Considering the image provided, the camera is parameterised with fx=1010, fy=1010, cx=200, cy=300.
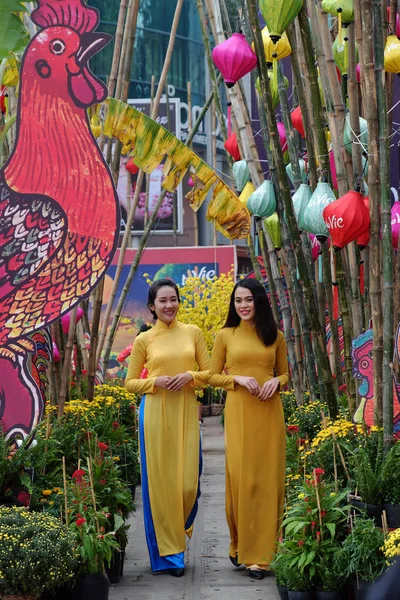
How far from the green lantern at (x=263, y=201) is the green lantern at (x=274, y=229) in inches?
18.8

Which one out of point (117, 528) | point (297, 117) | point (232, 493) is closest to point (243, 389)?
point (232, 493)

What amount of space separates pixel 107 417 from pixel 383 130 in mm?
3281

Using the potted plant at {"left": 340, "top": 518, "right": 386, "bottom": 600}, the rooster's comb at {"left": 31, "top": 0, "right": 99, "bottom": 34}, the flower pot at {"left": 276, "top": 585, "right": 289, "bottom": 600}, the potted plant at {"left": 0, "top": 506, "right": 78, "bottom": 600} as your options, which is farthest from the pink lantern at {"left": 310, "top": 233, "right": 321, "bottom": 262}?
the potted plant at {"left": 0, "top": 506, "right": 78, "bottom": 600}

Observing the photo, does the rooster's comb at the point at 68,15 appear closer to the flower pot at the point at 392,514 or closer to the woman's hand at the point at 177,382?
the woman's hand at the point at 177,382

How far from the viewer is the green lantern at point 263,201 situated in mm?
5125

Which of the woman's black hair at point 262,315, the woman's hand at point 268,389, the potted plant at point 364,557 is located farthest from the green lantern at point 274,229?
the potted plant at point 364,557

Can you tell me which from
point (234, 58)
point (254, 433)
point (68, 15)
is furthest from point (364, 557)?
point (234, 58)

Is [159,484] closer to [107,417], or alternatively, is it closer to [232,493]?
[232,493]

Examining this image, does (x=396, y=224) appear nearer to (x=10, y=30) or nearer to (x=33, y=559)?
(x=10, y=30)

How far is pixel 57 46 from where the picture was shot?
4195 mm

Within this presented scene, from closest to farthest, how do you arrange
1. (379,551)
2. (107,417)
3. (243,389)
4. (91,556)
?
1. (379,551)
2. (91,556)
3. (243,389)
4. (107,417)

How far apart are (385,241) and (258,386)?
884 mm

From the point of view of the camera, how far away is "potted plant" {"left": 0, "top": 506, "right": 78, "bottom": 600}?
3.29m

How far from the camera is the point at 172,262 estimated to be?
13.2m
